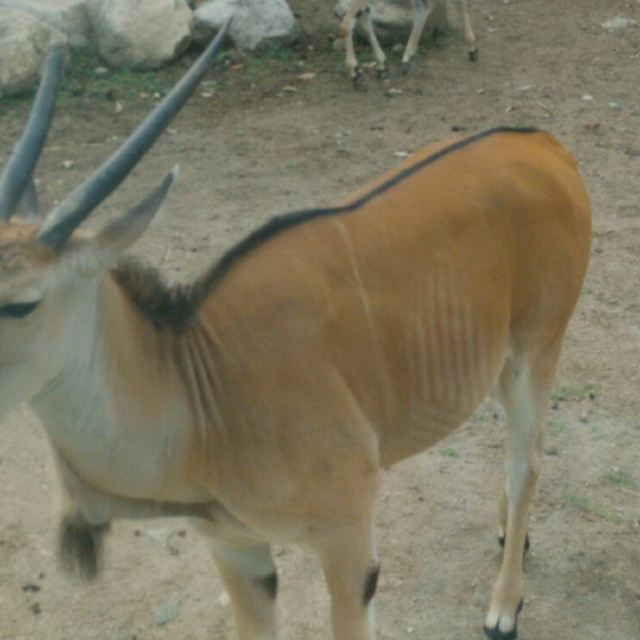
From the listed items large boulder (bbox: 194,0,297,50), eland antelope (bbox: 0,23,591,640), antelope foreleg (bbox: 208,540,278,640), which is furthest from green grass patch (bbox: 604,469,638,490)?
large boulder (bbox: 194,0,297,50)

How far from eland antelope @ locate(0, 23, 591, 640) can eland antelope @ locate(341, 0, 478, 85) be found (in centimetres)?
494

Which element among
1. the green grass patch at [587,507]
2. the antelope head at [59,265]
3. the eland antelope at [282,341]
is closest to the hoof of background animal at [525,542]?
the green grass patch at [587,507]

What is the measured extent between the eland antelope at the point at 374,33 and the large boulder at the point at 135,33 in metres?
1.10

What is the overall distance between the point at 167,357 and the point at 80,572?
23.9 inches

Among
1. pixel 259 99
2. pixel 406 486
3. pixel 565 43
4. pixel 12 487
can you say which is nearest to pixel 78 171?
pixel 259 99

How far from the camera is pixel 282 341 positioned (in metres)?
2.47

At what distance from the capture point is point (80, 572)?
269 cm

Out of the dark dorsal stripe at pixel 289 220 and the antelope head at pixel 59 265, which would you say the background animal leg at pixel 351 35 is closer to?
the dark dorsal stripe at pixel 289 220

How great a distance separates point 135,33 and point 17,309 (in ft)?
19.5

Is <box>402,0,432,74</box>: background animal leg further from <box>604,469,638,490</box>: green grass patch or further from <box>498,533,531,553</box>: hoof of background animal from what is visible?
<box>498,533,531,553</box>: hoof of background animal

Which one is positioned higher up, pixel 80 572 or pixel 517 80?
pixel 80 572

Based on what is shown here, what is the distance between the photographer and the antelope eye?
1.99 meters

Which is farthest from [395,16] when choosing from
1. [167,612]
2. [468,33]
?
[167,612]

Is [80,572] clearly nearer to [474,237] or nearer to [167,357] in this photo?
[167,357]
